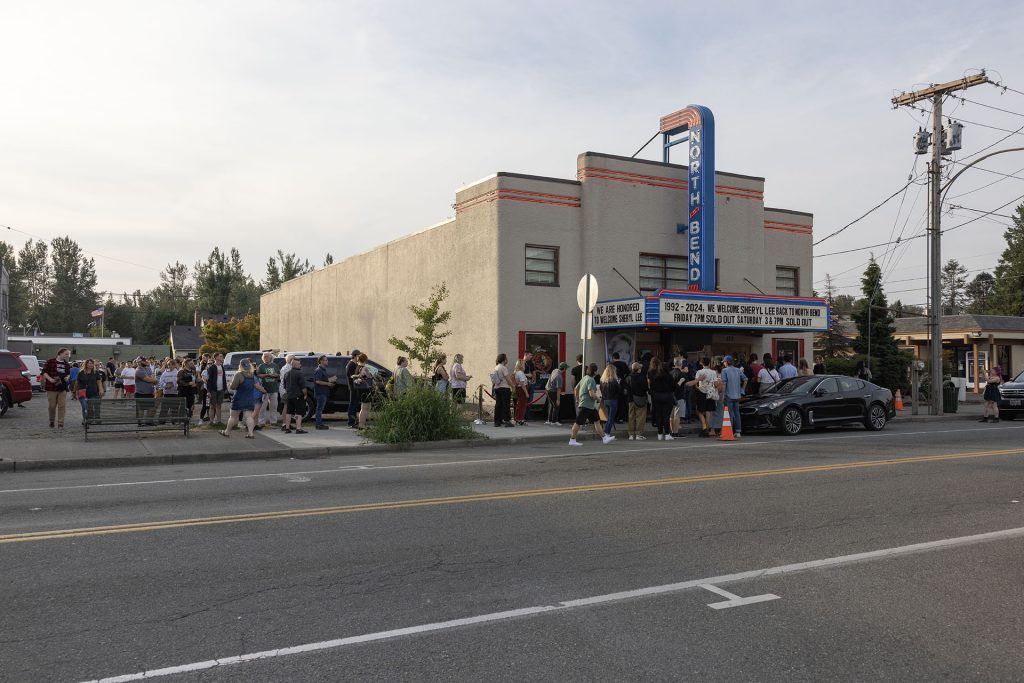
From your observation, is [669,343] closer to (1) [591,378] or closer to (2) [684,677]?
(1) [591,378]

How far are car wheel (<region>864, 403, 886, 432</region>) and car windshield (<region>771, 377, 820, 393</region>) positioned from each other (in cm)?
Answer: 164

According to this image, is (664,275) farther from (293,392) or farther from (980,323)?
(980,323)

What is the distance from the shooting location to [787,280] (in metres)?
27.2

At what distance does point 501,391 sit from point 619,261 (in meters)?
6.53

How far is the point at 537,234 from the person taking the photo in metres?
22.4

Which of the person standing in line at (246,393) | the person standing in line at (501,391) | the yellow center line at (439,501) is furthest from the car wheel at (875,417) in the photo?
the person standing in line at (246,393)

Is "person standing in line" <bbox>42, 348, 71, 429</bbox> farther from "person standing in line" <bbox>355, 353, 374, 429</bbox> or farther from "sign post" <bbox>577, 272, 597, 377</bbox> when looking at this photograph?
"sign post" <bbox>577, 272, 597, 377</bbox>

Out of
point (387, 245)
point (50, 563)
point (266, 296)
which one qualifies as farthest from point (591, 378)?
point (266, 296)

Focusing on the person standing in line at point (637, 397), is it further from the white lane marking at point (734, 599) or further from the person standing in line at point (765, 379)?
the white lane marking at point (734, 599)

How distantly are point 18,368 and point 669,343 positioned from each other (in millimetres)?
18398

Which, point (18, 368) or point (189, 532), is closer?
point (189, 532)

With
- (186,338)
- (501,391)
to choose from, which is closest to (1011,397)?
(501,391)

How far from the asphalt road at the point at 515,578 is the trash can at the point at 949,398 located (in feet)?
56.4

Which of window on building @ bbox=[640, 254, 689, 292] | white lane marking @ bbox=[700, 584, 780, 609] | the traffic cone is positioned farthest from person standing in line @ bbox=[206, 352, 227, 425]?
white lane marking @ bbox=[700, 584, 780, 609]
